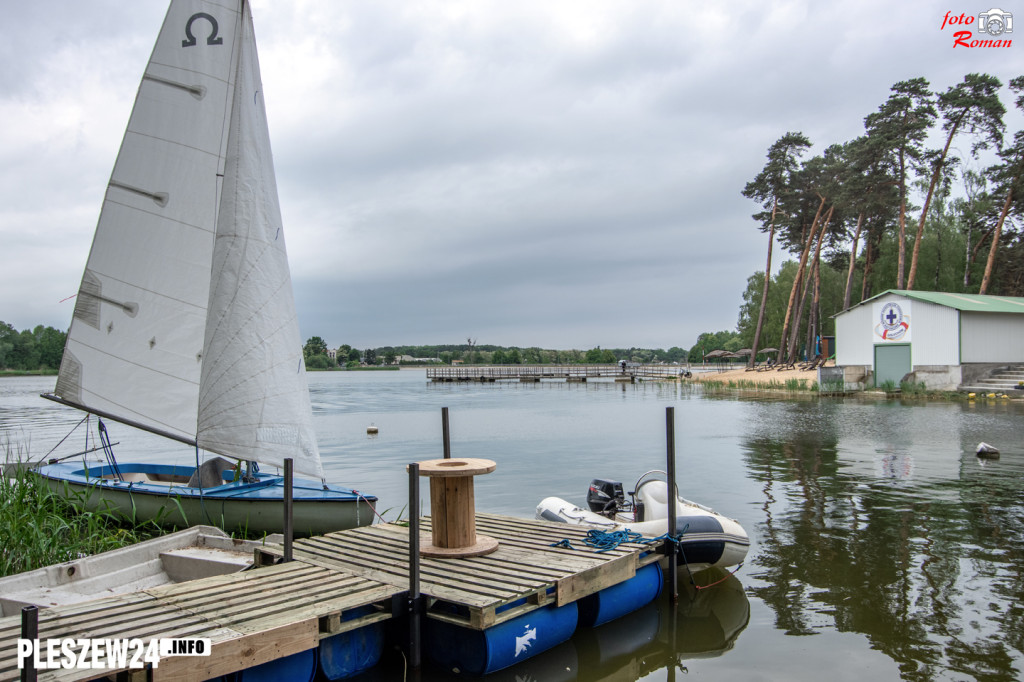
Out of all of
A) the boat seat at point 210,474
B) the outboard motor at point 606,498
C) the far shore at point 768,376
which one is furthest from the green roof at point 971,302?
the boat seat at point 210,474

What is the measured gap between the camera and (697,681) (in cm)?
580

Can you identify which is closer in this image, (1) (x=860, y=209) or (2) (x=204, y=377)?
(2) (x=204, y=377)

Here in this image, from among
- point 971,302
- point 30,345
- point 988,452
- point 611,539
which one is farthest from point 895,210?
point 30,345

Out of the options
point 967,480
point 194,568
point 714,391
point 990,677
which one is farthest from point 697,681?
point 714,391

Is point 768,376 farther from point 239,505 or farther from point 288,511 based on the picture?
point 288,511

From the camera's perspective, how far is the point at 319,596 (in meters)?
5.33

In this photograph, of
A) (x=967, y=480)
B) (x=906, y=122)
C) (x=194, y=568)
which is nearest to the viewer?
(x=194, y=568)

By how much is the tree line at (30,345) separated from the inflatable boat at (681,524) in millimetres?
87066

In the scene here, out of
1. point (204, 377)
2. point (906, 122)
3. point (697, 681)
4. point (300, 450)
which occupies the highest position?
point (906, 122)

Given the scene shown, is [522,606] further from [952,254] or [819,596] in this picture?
[952,254]

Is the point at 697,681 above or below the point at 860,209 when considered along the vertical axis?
below

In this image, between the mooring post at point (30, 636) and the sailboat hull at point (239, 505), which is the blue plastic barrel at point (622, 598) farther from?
the mooring post at point (30, 636)

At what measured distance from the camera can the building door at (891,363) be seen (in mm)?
34812

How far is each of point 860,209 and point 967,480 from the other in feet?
96.7
